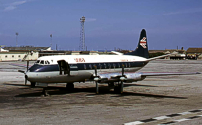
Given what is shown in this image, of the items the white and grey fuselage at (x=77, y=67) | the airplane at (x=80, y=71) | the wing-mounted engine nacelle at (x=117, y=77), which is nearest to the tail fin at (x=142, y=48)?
the white and grey fuselage at (x=77, y=67)

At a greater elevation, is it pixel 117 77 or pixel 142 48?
pixel 142 48

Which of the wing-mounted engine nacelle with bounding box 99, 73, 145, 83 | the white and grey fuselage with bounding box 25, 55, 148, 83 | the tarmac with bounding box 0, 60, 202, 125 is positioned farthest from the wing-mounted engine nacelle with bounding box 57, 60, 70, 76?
the wing-mounted engine nacelle with bounding box 99, 73, 145, 83

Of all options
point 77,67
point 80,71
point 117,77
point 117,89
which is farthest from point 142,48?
point 77,67

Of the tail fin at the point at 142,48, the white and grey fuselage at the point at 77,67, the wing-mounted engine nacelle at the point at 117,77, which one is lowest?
the wing-mounted engine nacelle at the point at 117,77

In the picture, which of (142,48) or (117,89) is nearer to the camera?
(117,89)

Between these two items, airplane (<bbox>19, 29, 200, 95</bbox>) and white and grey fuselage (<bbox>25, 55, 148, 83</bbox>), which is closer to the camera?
white and grey fuselage (<bbox>25, 55, 148, 83</bbox>)

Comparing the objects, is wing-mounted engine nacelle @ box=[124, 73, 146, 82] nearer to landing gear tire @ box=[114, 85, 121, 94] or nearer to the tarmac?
landing gear tire @ box=[114, 85, 121, 94]

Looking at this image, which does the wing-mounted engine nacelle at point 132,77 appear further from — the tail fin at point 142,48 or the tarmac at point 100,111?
the tail fin at point 142,48

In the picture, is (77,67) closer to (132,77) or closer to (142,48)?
(132,77)

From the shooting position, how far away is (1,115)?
16969 millimetres

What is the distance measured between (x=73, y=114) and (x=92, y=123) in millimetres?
2858

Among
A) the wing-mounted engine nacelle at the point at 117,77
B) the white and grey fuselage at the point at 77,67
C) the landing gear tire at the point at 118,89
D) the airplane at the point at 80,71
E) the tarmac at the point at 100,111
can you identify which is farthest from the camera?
the landing gear tire at the point at 118,89

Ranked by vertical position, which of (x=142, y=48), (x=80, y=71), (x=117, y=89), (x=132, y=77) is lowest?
(x=117, y=89)

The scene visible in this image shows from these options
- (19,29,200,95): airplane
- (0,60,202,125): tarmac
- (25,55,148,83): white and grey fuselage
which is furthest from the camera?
(19,29,200,95): airplane
